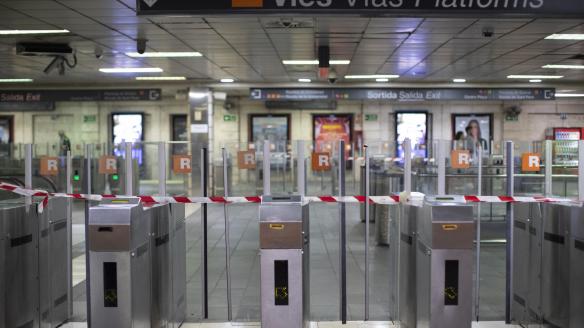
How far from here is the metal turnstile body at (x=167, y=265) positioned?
176 inches

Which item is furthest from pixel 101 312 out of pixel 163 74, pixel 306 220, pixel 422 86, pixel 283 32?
pixel 422 86

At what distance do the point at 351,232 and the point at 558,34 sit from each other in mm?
5082

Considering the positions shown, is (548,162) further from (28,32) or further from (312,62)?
(28,32)

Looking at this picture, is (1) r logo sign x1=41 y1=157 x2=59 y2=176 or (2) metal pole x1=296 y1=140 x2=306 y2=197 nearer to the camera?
(2) metal pole x1=296 y1=140 x2=306 y2=197

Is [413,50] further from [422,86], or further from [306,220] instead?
[306,220]

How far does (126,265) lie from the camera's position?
3953 mm

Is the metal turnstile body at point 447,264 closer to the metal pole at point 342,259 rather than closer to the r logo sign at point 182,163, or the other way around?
the metal pole at point 342,259

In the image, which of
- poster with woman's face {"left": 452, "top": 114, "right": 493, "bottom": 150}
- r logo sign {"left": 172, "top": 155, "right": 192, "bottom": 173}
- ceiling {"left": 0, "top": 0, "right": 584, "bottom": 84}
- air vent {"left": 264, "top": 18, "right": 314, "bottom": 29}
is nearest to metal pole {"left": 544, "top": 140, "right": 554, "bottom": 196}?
ceiling {"left": 0, "top": 0, "right": 584, "bottom": 84}

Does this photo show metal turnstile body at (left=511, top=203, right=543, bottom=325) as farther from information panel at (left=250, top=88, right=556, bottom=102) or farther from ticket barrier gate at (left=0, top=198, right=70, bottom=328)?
information panel at (left=250, top=88, right=556, bottom=102)

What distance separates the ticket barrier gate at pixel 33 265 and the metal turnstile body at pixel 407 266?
10.5 ft

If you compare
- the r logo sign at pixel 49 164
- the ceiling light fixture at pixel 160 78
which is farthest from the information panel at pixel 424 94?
the r logo sign at pixel 49 164

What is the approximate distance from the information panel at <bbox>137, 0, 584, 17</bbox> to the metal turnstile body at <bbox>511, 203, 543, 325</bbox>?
1.72 meters

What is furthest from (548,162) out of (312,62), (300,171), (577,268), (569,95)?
(569,95)

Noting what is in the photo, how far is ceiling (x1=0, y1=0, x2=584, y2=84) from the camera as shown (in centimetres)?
771
